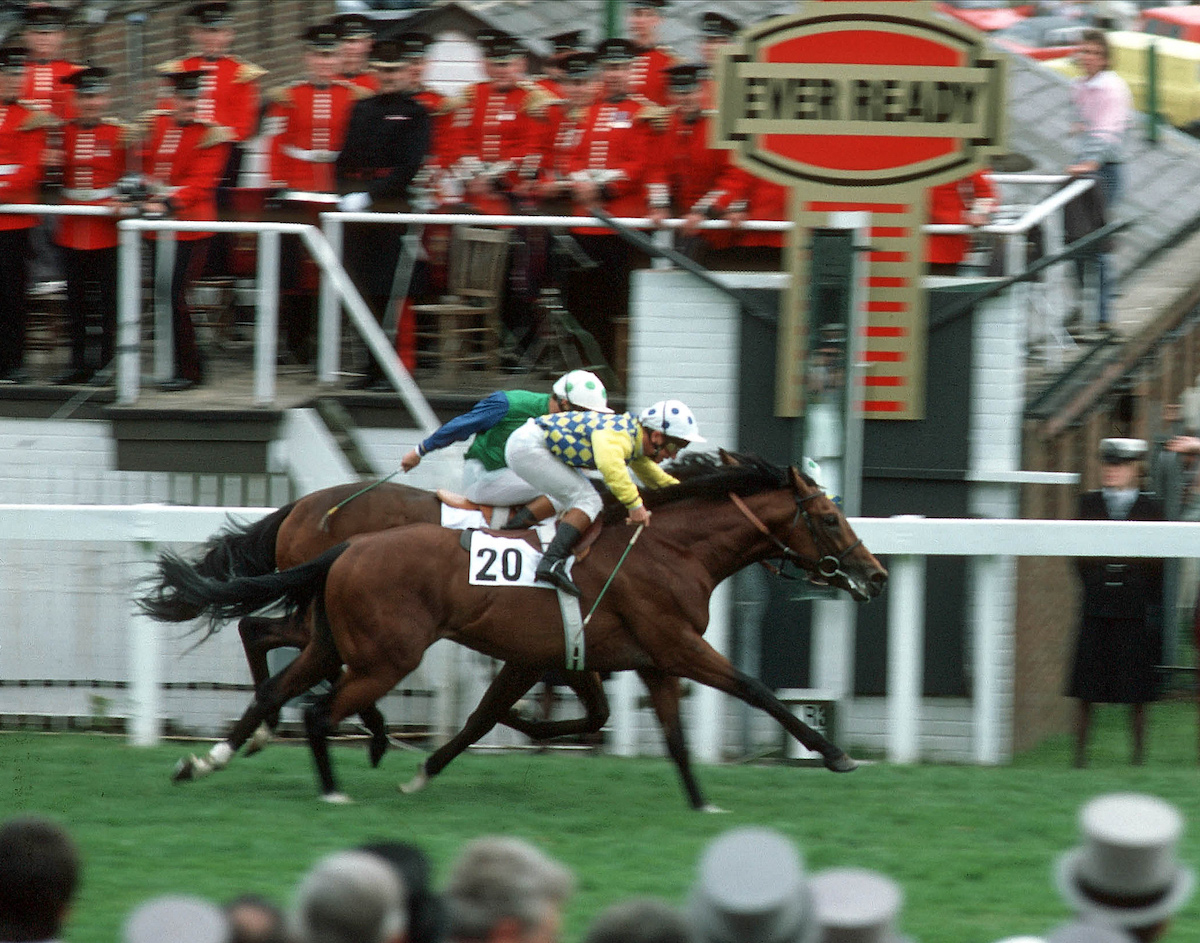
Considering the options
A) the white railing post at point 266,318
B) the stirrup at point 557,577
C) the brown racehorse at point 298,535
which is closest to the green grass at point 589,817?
the brown racehorse at point 298,535

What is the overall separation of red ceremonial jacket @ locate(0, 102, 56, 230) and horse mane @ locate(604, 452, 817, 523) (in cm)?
428

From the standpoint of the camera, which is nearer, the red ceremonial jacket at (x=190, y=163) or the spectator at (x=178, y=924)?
the spectator at (x=178, y=924)

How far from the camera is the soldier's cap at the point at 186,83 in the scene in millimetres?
10062

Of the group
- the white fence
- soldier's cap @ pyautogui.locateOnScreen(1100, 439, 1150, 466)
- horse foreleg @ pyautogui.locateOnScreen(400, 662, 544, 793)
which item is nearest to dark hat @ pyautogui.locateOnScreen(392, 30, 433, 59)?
the white fence

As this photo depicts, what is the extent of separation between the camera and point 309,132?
10188 mm

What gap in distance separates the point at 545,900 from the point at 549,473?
460 cm

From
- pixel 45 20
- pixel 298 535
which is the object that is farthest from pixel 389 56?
pixel 298 535

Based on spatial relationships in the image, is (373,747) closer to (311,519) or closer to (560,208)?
(311,519)

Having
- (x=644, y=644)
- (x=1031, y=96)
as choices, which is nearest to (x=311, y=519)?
(x=644, y=644)

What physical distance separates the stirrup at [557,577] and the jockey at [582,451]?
0.7 inches

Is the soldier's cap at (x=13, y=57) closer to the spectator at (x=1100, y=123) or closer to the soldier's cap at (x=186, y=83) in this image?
the soldier's cap at (x=186, y=83)

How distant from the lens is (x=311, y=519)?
8.27 metres

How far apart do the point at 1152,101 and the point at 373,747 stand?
1066 cm

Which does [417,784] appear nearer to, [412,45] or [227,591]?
[227,591]
